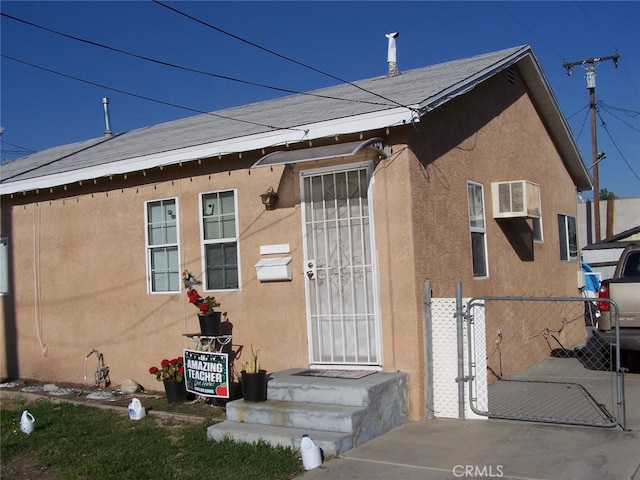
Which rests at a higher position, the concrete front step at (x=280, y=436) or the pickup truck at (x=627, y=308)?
the pickup truck at (x=627, y=308)

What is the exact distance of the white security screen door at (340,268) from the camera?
8047 mm

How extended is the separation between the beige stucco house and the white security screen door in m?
0.02

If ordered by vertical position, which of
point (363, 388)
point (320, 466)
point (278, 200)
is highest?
point (278, 200)

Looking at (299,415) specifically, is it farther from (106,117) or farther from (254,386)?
(106,117)

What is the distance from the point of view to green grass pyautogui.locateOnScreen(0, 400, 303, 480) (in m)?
6.10

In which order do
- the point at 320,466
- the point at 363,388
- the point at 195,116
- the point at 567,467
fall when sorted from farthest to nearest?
1. the point at 195,116
2. the point at 363,388
3. the point at 320,466
4. the point at 567,467

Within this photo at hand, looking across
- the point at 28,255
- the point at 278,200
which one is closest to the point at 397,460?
the point at 278,200

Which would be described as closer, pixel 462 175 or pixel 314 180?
pixel 314 180

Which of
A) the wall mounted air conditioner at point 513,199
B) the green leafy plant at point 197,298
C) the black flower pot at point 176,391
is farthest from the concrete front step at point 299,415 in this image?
the wall mounted air conditioner at point 513,199

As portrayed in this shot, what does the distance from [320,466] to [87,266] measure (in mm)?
5930

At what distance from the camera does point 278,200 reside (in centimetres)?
866

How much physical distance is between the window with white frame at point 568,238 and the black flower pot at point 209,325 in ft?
23.3

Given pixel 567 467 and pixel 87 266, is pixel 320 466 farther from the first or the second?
pixel 87 266

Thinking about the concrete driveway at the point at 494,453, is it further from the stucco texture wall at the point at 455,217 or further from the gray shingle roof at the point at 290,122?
the gray shingle roof at the point at 290,122
